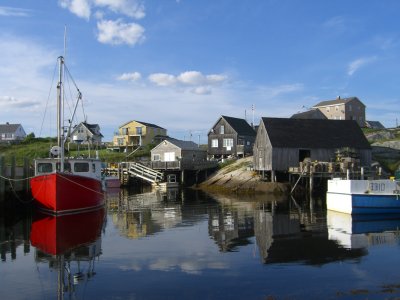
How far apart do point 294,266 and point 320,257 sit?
1557 mm

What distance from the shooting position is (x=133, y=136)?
3155 inches

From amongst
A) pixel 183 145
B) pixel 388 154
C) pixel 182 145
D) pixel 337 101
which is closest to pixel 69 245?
pixel 388 154

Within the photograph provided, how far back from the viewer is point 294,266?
13125 millimetres

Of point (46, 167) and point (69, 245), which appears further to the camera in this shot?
point (46, 167)

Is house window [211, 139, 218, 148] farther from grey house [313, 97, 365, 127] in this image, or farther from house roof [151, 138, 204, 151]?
grey house [313, 97, 365, 127]

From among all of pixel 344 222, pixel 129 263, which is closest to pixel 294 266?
pixel 129 263

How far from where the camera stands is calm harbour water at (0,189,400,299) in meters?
11.0

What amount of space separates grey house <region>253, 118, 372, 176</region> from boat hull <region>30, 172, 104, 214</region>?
2152 centimetres

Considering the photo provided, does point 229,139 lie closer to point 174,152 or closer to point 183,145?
point 183,145

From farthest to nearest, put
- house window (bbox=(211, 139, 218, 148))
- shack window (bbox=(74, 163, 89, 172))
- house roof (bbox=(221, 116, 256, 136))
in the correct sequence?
house window (bbox=(211, 139, 218, 148)) → house roof (bbox=(221, 116, 256, 136)) → shack window (bbox=(74, 163, 89, 172))

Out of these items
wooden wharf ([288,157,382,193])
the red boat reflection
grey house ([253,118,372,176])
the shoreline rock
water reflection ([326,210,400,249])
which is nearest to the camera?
water reflection ([326,210,400,249])

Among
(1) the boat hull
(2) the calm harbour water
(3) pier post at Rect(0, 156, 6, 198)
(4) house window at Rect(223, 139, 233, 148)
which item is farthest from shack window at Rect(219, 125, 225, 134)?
(3) pier post at Rect(0, 156, 6, 198)

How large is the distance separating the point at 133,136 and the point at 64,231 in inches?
2386

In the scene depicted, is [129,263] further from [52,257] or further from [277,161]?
[277,161]
